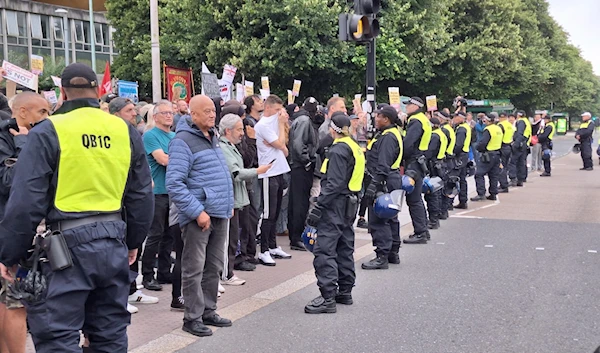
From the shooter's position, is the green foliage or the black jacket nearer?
the black jacket

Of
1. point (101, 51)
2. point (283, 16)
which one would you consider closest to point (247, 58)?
point (283, 16)

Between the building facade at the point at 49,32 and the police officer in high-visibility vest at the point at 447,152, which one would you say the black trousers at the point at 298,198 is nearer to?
the police officer in high-visibility vest at the point at 447,152

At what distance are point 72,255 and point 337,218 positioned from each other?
10.4 feet

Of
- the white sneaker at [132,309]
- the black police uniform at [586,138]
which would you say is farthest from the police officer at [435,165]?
the black police uniform at [586,138]

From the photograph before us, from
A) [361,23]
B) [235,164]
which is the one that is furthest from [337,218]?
[361,23]

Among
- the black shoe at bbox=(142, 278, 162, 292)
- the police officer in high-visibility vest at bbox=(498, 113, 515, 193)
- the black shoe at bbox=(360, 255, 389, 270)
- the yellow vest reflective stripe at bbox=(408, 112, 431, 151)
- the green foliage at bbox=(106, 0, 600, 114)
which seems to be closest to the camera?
the black shoe at bbox=(142, 278, 162, 292)

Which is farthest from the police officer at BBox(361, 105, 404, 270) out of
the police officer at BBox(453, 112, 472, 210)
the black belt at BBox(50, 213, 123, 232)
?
the police officer at BBox(453, 112, 472, 210)

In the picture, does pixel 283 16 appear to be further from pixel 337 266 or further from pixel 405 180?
pixel 337 266

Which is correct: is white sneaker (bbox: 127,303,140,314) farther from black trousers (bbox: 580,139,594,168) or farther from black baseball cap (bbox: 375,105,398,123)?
black trousers (bbox: 580,139,594,168)

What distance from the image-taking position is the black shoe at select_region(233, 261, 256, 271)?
7.74 meters

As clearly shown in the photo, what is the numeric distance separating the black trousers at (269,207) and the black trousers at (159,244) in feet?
4.94

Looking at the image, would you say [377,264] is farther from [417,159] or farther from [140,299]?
[140,299]

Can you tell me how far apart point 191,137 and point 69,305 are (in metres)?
2.11

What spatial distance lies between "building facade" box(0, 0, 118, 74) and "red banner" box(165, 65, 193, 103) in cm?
3525
